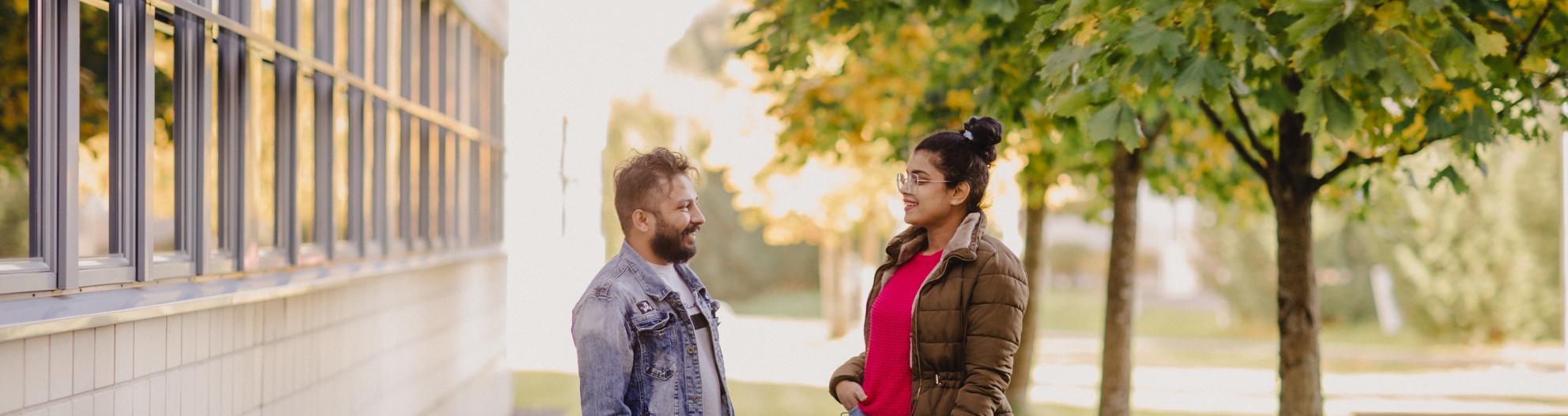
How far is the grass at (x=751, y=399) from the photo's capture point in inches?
593

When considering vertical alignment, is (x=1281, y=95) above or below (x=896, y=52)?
below

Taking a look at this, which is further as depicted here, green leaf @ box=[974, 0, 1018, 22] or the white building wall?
green leaf @ box=[974, 0, 1018, 22]

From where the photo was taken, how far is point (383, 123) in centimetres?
848

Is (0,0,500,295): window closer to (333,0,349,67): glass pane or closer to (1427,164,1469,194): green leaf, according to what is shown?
(333,0,349,67): glass pane

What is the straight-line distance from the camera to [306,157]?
6945 millimetres

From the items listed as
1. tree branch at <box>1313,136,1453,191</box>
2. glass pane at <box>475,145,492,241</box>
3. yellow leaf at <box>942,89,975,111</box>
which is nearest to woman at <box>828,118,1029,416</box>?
tree branch at <box>1313,136,1453,191</box>

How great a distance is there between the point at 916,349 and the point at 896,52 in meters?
9.43

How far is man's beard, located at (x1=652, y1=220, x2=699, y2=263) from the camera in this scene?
3.92m

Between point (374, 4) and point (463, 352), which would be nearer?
point (374, 4)

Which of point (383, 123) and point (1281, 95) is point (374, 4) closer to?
point (383, 123)

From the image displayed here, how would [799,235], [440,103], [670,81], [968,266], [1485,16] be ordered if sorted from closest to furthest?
[968,266] < [1485,16] < [440,103] < [799,235] < [670,81]

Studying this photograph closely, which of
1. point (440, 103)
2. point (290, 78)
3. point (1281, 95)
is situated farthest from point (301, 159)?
point (1281, 95)

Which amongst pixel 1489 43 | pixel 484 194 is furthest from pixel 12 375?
pixel 484 194

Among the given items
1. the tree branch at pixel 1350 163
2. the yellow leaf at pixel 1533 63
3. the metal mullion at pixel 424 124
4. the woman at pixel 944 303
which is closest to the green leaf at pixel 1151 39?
the woman at pixel 944 303
